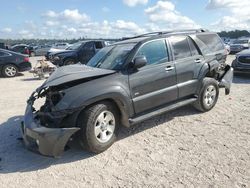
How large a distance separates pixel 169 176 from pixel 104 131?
1369mm

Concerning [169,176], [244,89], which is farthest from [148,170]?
[244,89]

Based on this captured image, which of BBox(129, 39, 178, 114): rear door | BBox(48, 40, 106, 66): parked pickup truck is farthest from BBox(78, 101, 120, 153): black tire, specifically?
BBox(48, 40, 106, 66): parked pickup truck

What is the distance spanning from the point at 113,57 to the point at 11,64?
1064 cm

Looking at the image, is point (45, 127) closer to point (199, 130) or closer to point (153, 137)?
point (153, 137)

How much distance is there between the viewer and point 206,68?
21.4ft

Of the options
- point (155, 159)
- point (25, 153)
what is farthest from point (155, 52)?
point (25, 153)

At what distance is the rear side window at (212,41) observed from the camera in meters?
6.88

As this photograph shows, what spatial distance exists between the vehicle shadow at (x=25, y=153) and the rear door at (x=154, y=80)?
0.59 metres

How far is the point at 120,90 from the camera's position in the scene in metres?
4.84

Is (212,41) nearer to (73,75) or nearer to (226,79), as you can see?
(226,79)

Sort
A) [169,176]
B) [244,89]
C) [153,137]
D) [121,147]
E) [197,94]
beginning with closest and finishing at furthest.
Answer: [169,176] → [121,147] → [153,137] → [197,94] → [244,89]

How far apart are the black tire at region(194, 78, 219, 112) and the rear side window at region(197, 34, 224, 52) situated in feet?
2.84

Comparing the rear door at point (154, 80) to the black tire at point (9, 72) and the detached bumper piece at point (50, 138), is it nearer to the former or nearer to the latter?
the detached bumper piece at point (50, 138)

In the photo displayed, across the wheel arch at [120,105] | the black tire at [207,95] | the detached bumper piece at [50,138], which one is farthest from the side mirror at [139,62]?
the black tire at [207,95]
